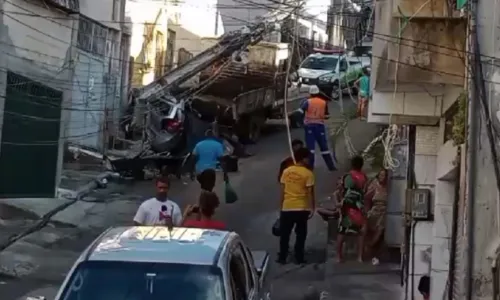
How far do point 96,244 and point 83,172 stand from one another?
16.3 meters

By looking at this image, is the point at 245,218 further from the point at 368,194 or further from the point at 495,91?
the point at 495,91

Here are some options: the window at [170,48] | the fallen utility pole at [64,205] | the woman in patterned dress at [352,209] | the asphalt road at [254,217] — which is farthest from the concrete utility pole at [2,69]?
the window at [170,48]

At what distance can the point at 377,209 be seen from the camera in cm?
1450

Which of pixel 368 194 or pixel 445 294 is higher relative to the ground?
pixel 368 194

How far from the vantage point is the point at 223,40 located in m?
25.5

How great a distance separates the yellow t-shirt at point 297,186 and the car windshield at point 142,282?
20.7ft

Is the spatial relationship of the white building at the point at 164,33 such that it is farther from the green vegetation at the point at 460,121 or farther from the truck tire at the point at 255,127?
the green vegetation at the point at 460,121

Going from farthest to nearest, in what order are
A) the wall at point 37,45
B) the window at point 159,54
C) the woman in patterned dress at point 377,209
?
the window at point 159,54 < the wall at point 37,45 < the woman in patterned dress at point 377,209

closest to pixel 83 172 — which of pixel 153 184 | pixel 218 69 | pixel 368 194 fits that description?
pixel 153 184

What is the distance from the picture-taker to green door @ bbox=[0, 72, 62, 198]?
58.9 feet

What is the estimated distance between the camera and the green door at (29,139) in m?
18.0

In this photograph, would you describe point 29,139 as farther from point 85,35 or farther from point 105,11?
point 105,11

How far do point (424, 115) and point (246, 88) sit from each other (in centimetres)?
1289

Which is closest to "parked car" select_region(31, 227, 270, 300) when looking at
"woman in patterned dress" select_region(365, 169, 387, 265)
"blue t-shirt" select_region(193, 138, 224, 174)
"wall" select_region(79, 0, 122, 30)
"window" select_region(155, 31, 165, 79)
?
"woman in patterned dress" select_region(365, 169, 387, 265)
